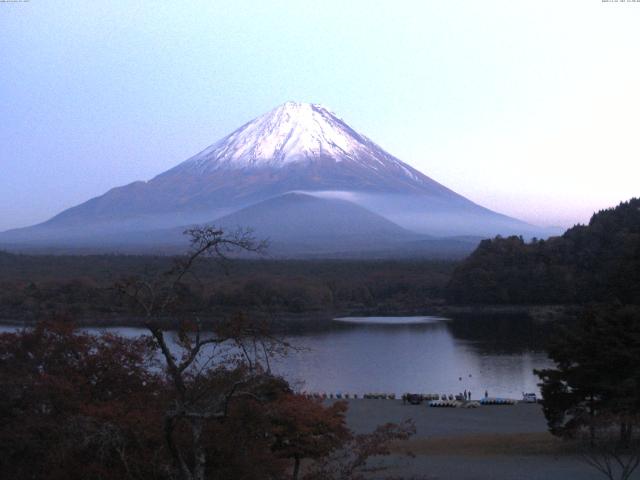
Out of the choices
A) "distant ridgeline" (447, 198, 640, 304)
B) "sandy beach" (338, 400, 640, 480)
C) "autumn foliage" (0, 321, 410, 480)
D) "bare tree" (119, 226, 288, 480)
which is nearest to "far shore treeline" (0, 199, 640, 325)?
"distant ridgeline" (447, 198, 640, 304)

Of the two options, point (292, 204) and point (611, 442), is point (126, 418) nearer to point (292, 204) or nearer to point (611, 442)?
point (611, 442)

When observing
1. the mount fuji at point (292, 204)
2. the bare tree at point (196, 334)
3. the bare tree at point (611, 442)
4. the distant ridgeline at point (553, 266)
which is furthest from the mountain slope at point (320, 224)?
the bare tree at point (196, 334)

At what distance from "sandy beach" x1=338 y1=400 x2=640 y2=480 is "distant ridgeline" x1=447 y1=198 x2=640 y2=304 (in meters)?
24.7

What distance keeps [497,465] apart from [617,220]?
35.7 m

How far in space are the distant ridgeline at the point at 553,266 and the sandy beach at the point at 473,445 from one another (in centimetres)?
2473

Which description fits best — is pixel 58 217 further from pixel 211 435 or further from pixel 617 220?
pixel 211 435

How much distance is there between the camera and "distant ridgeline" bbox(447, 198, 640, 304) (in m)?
41.5

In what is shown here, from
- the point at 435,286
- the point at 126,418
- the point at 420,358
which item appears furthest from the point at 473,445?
the point at 435,286

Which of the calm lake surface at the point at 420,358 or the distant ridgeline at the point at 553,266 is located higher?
the distant ridgeline at the point at 553,266

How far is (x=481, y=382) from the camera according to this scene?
20484mm

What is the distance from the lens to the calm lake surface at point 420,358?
20.0m

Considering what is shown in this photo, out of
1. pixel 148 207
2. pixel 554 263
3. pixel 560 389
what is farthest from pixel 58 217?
pixel 560 389

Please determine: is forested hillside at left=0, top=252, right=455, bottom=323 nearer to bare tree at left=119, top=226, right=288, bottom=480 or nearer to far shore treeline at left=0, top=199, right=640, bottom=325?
far shore treeline at left=0, top=199, right=640, bottom=325

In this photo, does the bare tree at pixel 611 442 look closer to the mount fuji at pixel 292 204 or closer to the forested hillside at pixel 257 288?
the forested hillside at pixel 257 288
